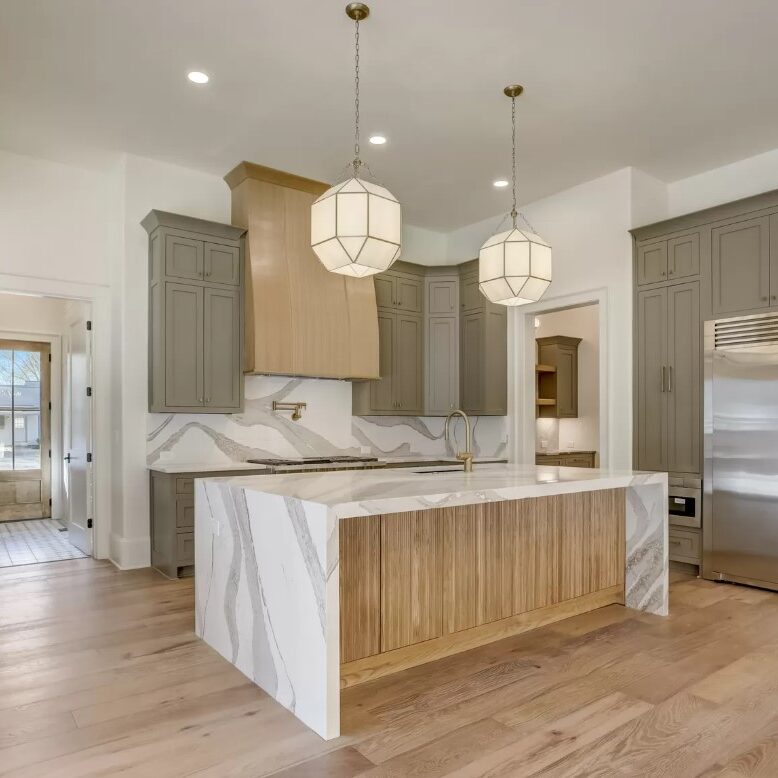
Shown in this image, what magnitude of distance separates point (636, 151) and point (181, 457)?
4.29m

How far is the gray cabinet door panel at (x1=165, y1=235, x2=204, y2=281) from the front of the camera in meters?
4.83

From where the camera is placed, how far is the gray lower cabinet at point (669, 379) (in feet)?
15.5

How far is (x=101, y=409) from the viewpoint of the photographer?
523 centimetres

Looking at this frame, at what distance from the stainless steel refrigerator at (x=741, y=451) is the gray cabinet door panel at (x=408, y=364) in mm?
2665

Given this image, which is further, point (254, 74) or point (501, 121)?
point (501, 121)

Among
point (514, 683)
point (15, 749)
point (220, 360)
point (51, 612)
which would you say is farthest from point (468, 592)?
point (220, 360)

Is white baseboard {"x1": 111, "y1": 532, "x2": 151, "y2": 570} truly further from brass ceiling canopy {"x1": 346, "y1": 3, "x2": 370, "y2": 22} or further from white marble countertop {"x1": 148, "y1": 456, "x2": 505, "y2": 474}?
brass ceiling canopy {"x1": 346, "y1": 3, "x2": 370, "y2": 22}

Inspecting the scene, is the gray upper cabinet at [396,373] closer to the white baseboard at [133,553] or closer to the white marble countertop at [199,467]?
the white marble countertop at [199,467]

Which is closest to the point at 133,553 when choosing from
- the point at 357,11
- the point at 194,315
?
the point at 194,315

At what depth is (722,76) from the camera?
12.6 ft

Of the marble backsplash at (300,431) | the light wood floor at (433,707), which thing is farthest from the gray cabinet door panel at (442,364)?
the light wood floor at (433,707)

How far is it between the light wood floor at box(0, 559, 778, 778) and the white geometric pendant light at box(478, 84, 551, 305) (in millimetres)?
1828

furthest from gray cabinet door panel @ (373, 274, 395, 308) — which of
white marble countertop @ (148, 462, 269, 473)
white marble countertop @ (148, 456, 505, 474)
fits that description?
white marble countertop @ (148, 462, 269, 473)

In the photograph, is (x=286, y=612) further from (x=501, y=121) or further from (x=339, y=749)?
(x=501, y=121)
